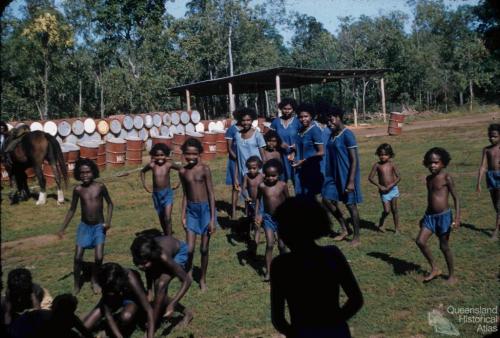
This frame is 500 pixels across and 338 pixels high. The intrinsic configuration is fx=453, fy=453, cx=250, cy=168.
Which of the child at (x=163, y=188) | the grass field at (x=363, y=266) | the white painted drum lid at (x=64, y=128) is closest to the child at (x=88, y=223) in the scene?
the grass field at (x=363, y=266)

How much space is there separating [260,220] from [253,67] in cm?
3855

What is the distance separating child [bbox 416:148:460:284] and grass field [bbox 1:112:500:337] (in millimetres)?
285

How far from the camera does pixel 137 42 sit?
32.8 meters

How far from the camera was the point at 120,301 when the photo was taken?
429 cm

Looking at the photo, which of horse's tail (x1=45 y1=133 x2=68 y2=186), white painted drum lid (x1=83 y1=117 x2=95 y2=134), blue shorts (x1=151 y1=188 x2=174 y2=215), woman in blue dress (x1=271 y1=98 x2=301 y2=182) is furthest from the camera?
white painted drum lid (x1=83 y1=117 x2=95 y2=134)

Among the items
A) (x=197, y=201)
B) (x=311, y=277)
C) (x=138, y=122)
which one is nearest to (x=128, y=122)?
(x=138, y=122)

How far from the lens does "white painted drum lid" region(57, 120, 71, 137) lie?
60.6ft

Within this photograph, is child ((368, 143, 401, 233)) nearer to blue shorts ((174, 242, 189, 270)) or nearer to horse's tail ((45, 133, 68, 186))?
blue shorts ((174, 242, 189, 270))

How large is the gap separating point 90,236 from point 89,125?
15227 millimetres

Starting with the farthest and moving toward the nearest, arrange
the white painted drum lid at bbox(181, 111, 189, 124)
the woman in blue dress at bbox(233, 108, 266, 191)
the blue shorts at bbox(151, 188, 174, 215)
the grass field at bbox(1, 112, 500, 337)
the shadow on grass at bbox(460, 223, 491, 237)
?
the white painted drum lid at bbox(181, 111, 189, 124)
the woman in blue dress at bbox(233, 108, 266, 191)
the blue shorts at bbox(151, 188, 174, 215)
the shadow on grass at bbox(460, 223, 491, 237)
the grass field at bbox(1, 112, 500, 337)

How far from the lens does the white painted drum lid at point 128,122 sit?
840 inches

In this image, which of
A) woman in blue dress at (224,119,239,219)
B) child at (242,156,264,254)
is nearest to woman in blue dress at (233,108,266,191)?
woman in blue dress at (224,119,239,219)

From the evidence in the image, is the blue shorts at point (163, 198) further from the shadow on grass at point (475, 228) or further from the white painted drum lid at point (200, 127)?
the white painted drum lid at point (200, 127)

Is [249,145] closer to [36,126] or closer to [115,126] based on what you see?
[36,126]
